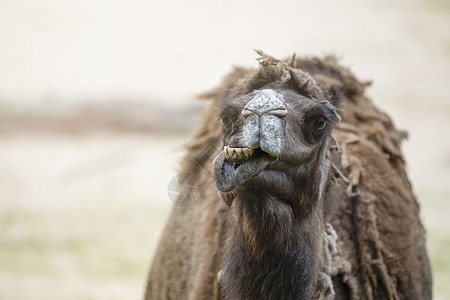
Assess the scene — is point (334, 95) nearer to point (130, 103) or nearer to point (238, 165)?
point (238, 165)

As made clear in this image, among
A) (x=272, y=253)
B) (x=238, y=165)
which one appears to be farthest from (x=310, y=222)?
(x=238, y=165)

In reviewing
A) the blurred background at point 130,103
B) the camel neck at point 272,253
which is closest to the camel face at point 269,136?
the camel neck at point 272,253

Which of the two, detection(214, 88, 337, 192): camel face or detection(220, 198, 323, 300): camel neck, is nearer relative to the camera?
detection(214, 88, 337, 192): camel face

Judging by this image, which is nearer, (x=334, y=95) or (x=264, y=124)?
(x=264, y=124)

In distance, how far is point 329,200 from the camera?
323cm

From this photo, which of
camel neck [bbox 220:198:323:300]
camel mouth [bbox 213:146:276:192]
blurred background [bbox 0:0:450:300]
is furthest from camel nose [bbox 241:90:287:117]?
blurred background [bbox 0:0:450:300]

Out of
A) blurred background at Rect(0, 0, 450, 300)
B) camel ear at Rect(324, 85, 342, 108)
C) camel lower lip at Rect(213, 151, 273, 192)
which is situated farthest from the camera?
blurred background at Rect(0, 0, 450, 300)

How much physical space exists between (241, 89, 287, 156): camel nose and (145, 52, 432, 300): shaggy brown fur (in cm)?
20

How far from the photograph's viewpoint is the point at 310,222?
3.04 meters

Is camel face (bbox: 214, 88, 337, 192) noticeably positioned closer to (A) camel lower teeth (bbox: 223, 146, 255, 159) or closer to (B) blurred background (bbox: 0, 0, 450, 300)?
(A) camel lower teeth (bbox: 223, 146, 255, 159)

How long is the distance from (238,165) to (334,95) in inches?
36.6

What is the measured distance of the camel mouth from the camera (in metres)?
2.61

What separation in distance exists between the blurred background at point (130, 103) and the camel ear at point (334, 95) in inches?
188

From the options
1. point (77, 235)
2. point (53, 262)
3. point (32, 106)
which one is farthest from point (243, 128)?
point (32, 106)
